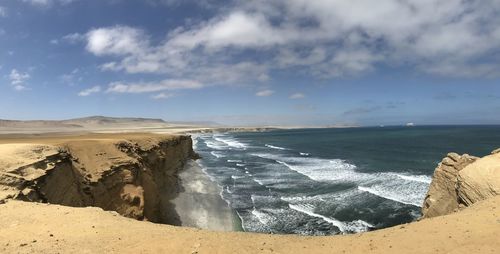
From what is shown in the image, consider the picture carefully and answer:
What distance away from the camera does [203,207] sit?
30.3 metres

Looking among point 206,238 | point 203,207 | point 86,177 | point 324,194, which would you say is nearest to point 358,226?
point 324,194

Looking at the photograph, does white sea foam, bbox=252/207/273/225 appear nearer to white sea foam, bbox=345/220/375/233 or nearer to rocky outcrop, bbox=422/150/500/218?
white sea foam, bbox=345/220/375/233

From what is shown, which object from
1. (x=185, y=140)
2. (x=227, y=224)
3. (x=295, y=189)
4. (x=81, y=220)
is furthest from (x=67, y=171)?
(x=185, y=140)

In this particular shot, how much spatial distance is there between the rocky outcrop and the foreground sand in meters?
4.34

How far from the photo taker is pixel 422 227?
1048cm

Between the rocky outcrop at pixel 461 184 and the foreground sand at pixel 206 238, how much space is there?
434 cm

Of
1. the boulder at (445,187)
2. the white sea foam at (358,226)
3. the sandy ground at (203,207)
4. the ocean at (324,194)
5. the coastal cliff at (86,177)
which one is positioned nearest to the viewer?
the coastal cliff at (86,177)

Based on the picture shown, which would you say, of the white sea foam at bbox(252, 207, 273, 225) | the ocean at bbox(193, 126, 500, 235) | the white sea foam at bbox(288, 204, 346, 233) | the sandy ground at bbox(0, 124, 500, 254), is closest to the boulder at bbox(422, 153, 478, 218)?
the ocean at bbox(193, 126, 500, 235)

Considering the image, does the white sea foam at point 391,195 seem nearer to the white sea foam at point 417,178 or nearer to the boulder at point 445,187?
the white sea foam at point 417,178

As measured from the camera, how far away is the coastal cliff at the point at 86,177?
48.9 feet

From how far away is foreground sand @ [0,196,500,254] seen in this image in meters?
8.86

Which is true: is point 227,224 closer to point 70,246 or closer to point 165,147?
point 165,147

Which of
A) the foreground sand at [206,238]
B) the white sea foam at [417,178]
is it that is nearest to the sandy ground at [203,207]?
the foreground sand at [206,238]

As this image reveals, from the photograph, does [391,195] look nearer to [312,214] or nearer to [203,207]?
[312,214]
